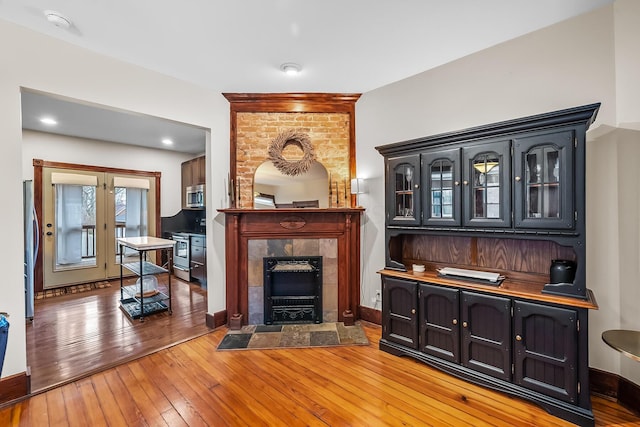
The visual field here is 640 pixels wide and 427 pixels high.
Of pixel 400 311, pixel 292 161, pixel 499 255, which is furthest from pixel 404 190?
pixel 292 161

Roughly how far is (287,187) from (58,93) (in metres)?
2.19

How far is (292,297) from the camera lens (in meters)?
3.49

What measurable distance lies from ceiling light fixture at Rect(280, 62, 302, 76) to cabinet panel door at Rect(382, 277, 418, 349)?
7.37ft

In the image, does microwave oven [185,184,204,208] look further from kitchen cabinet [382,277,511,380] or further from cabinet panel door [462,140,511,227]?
cabinet panel door [462,140,511,227]

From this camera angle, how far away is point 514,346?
6.92ft

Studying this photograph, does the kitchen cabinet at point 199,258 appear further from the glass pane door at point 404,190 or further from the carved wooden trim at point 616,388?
the carved wooden trim at point 616,388

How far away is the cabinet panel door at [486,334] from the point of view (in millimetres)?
2139

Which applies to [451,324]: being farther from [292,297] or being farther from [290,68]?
[290,68]

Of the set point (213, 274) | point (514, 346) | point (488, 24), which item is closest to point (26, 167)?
point (213, 274)

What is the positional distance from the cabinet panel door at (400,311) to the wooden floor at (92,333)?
2.08 m

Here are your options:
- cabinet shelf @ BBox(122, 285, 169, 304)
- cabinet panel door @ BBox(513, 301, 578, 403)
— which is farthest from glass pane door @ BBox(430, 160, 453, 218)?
cabinet shelf @ BBox(122, 285, 169, 304)

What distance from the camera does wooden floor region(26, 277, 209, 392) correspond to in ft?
8.40

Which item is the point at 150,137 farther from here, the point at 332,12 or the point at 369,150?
the point at 332,12

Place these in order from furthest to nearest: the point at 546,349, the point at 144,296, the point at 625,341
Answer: the point at 144,296 → the point at 546,349 → the point at 625,341
